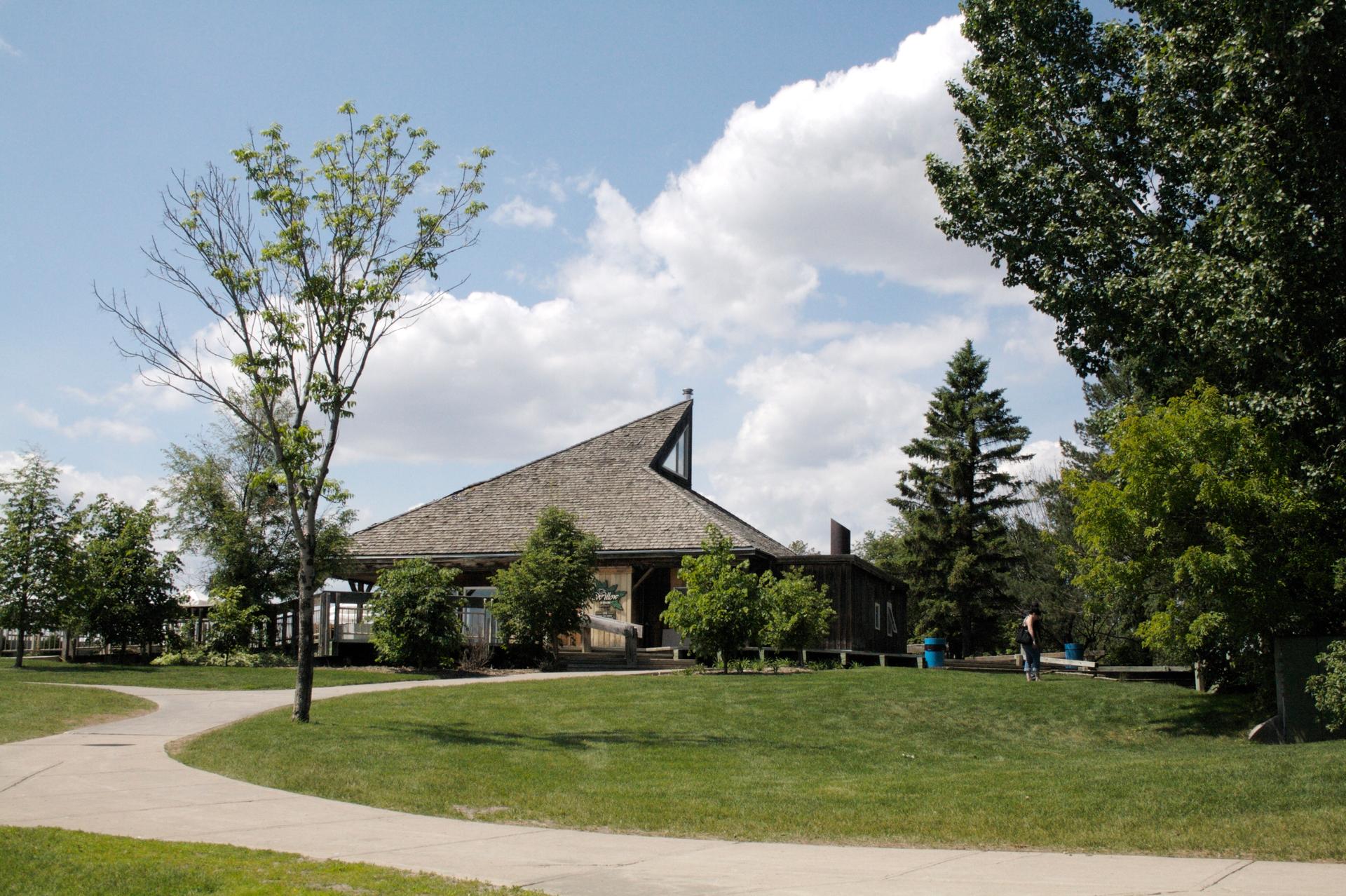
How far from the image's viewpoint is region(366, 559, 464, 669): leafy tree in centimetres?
2411

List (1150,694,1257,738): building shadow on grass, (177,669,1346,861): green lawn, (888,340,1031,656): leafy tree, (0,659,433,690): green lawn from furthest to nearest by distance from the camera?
(888,340,1031,656): leafy tree < (0,659,433,690): green lawn < (1150,694,1257,738): building shadow on grass < (177,669,1346,861): green lawn

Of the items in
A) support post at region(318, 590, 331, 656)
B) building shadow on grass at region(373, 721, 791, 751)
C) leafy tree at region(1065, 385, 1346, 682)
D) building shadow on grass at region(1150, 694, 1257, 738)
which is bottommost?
building shadow on grass at region(1150, 694, 1257, 738)

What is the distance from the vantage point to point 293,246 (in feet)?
52.2

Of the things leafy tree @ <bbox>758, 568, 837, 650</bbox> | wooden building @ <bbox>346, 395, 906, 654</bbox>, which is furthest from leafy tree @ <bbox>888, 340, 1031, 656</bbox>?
leafy tree @ <bbox>758, 568, 837, 650</bbox>

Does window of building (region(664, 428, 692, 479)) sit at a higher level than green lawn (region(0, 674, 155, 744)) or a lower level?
higher

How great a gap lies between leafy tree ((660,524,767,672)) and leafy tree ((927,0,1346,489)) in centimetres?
831

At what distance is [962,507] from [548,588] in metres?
28.6

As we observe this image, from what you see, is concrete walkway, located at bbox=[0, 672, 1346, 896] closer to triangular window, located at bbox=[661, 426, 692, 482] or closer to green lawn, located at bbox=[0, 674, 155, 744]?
green lawn, located at bbox=[0, 674, 155, 744]

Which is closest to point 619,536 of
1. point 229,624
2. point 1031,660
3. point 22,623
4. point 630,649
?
point 630,649

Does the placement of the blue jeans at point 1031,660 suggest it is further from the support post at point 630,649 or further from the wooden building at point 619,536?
the support post at point 630,649

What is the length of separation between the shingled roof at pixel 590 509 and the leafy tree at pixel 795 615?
3.41 m

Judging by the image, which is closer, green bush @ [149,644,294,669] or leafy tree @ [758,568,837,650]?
leafy tree @ [758,568,837,650]

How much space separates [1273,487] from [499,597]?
1715 cm

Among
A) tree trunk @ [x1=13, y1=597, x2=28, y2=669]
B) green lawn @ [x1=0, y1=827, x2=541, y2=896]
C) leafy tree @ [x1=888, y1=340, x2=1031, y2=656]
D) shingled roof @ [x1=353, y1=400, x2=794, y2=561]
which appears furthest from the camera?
leafy tree @ [x1=888, y1=340, x2=1031, y2=656]
